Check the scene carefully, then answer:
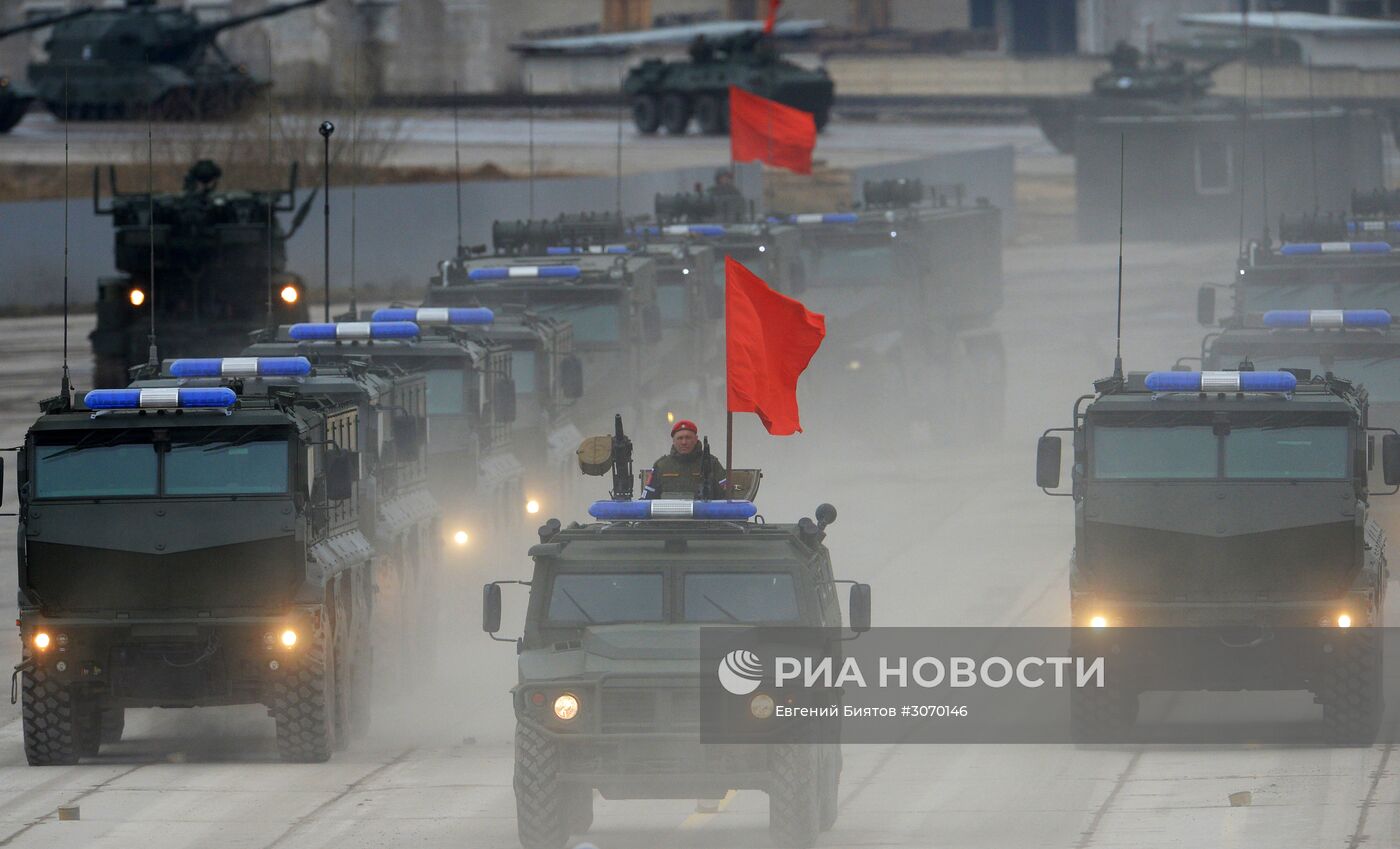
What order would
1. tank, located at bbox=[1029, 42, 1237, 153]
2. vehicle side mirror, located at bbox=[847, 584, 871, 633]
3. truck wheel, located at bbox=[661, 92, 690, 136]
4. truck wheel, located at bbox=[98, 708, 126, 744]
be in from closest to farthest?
vehicle side mirror, located at bbox=[847, 584, 871, 633]
truck wheel, located at bbox=[98, 708, 126, 744]
tank, located at bbox=[1029, 42, 1237, 153]
truck wheel, located at bbox=[661, 92, 690, 136]

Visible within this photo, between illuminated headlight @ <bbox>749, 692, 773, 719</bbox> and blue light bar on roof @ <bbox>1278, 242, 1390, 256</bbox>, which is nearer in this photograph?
illuminated headlight @ <bbox>749, 692, 773, 719</bbox>

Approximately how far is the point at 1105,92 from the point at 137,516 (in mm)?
53873

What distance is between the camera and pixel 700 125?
255ft

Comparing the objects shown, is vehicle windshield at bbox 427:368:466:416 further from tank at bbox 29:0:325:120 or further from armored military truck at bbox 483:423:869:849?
tank at bbox 29:0:325:120

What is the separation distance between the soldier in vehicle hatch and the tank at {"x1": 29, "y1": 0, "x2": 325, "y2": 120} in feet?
174

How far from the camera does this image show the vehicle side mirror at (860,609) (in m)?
15.0

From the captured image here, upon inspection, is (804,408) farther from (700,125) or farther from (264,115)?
(700,125)

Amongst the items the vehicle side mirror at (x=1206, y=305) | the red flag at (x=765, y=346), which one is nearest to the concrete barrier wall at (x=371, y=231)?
the vehicle side mirror at (x=1206, y=305)

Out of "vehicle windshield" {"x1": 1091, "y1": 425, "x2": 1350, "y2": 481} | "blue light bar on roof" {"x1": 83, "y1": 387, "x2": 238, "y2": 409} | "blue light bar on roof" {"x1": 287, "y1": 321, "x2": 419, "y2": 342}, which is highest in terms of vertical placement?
"blue light bar on roof" {"x1": 287, "y1": 321, "x2": 419, "y2": 342}

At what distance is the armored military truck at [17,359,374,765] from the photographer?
1766 centimetres

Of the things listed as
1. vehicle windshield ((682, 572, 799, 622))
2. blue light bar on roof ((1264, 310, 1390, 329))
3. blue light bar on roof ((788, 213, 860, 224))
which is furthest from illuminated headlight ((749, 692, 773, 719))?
blue light bar on roof ((788, 213, 860, 224))

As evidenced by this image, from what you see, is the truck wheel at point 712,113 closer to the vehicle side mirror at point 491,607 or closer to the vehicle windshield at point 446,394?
the vehicle windshield at point 446,394

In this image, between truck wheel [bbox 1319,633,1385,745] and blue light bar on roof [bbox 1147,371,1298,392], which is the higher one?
blue light bar on roof [bbox 1147,371,1298,392]

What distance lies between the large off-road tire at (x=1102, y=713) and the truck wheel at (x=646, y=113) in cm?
6034
